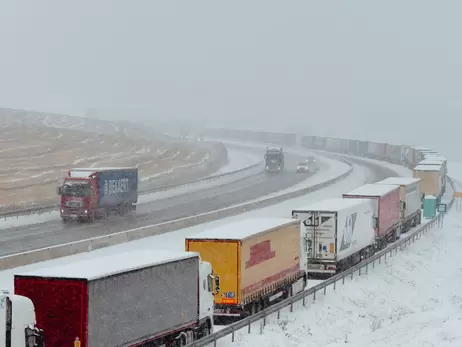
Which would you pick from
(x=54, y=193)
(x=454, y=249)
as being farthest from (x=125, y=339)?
(x=54, y=193)

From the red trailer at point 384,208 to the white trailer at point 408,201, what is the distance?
203cm

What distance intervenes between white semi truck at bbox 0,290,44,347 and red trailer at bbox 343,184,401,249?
96.6 ft

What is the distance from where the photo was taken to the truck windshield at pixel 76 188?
51.3 metres

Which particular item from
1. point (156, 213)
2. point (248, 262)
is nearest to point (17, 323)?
point (248, 262)

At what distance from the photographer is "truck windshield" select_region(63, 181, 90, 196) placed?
51.3m

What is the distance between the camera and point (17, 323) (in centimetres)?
1581

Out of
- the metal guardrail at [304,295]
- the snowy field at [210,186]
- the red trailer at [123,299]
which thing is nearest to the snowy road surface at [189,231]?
the snowy field at [210,186]

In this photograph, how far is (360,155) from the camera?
13562cm

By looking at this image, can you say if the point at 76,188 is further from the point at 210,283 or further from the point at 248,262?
the point at 210,283

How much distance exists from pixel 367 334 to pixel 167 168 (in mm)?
66399

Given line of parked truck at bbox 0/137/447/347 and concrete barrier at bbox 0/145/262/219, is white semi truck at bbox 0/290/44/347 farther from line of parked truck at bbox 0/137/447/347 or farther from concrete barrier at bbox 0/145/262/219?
concrete barrier at bbox 0/145/262/219

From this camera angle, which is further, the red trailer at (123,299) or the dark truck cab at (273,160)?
the dark truck cab at (273,160)

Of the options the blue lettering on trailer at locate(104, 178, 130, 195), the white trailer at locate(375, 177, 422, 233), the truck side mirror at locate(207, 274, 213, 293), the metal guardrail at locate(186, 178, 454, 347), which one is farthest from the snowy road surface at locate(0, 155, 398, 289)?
the truck side mirror at locate(207, 274, 213, 293)

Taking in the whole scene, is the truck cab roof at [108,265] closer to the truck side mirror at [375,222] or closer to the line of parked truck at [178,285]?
the line of parked truck at [178,285]
